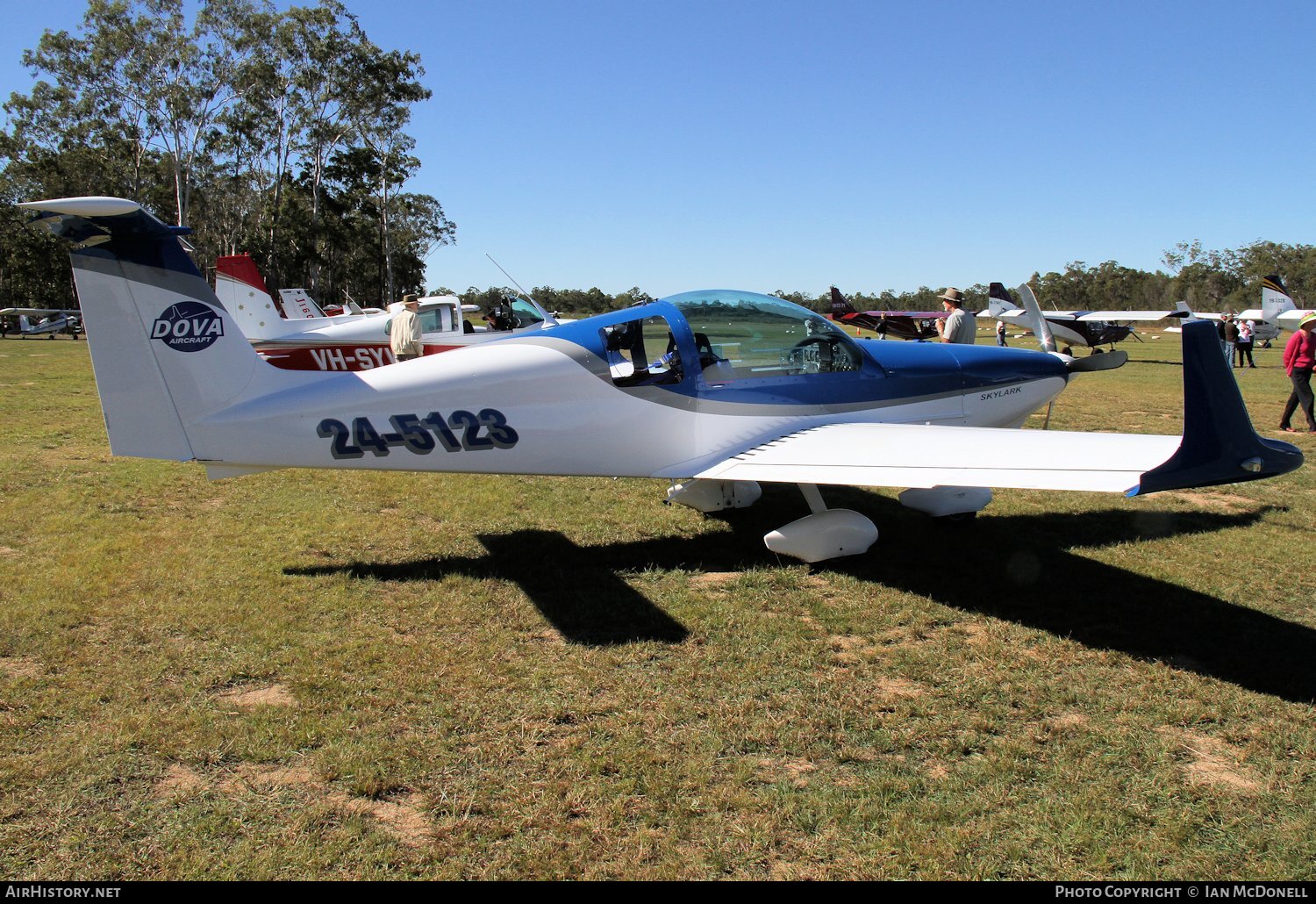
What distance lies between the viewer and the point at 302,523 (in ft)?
21.3

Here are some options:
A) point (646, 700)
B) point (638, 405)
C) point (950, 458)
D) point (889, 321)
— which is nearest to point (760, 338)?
point (638, 405)

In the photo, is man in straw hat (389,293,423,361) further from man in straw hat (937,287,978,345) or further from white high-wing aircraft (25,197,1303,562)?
man in straw hat (937,287,978,345)

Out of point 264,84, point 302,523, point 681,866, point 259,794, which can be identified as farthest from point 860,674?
point 264,84

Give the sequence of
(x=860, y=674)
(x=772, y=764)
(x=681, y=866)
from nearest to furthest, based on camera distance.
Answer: (x=681, y=866) < (x=772, y=764) < (x=860, y=674)

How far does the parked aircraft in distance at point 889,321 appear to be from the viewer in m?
34.3

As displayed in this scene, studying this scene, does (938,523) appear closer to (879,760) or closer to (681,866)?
(879,760)

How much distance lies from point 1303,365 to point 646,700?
11532 mm

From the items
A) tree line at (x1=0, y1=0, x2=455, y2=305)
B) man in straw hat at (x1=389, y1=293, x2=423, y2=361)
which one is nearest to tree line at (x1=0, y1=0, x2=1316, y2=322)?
tree line at (x1=0, y1=0, x2=455, y2=305)

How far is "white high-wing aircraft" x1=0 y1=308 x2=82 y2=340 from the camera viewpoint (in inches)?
Answer: 1479

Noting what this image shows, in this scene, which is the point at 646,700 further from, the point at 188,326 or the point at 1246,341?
the point at 1246,341

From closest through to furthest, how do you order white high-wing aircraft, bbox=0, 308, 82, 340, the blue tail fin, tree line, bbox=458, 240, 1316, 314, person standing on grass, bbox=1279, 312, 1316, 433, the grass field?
the grass field, the blue tail fin, person standing on grass, bbox=1279, 312, 1316, 433, white high-wing aircraft, bbox=0, 308, 82, 340, tree line, bbox=458, 240, 1316, 314

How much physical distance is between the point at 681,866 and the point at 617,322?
3891 millimetres

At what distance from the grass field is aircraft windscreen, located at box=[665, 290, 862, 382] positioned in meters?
1.39

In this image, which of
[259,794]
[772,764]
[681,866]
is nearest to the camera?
[681,866]
